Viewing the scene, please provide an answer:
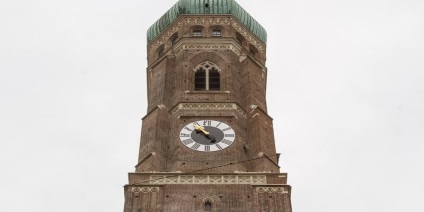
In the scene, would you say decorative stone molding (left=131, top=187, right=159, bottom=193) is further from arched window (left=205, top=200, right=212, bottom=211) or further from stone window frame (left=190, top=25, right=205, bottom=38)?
stone window frame (left=190, top=25, right=205, bottom=38)

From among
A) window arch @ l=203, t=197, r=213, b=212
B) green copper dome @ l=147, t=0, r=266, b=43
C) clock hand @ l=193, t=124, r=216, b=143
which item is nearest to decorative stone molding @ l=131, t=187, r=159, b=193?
window arch @ l=203, t=197, r=213, b=212

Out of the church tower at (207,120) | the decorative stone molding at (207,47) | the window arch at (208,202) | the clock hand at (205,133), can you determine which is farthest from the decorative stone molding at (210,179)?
the decorative stone molding at (207,47)

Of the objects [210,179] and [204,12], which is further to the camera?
[204,12]

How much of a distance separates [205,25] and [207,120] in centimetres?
1078

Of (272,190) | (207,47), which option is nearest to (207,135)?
(272,190)

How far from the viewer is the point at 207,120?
179ft

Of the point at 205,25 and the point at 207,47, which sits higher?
the point at 205,25

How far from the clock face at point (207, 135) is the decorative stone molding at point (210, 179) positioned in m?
2.69

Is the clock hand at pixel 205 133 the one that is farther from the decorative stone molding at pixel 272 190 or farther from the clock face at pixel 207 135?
the decorative stone molding at pixel 272 190

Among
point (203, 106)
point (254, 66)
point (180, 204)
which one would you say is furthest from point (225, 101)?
point (180, 204)

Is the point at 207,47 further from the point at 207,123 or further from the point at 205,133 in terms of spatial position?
the point at 205,133

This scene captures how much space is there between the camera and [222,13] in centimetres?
6456

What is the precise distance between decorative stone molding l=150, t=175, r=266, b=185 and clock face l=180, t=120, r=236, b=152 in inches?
106

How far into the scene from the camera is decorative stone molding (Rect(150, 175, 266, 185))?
4916 centimetres
